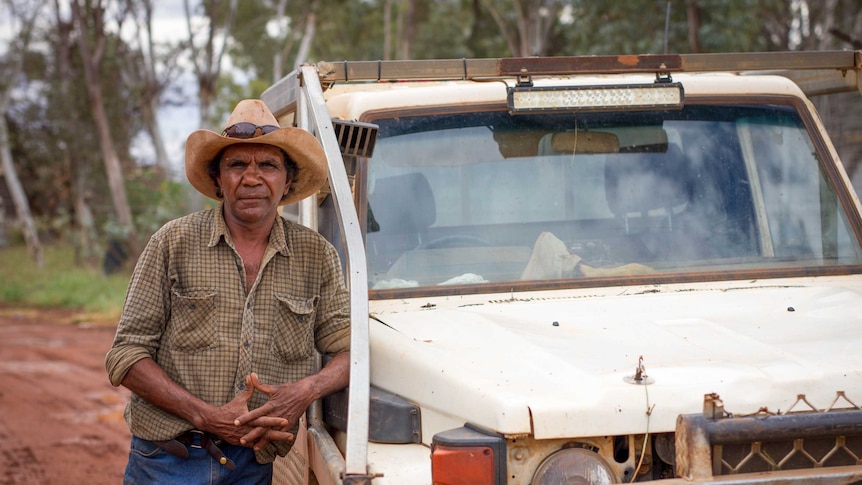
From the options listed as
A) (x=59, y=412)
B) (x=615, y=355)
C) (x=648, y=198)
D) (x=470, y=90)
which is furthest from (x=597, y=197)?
(x=59, y=412)

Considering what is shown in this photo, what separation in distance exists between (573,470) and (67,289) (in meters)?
17.5

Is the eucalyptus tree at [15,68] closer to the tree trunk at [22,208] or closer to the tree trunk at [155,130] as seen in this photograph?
the tree trunk at [22,208]

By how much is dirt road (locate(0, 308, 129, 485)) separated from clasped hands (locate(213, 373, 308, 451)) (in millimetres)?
3675

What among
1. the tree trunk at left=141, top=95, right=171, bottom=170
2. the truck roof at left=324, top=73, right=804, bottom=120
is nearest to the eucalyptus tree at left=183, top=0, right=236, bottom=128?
the tree trunk at left=141, top=95, right=171, bottom=170

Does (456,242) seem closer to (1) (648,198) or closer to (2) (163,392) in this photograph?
(1) (648,198)

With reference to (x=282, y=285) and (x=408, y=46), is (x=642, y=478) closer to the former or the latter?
(x=282, y=285)

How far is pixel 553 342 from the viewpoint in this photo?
116 inches

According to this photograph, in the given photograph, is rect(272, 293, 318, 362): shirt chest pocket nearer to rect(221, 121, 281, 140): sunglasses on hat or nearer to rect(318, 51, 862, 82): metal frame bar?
rect(221, 121, 281, 140): sunglasses on hat

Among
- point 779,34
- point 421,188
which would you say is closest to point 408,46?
point 779,34

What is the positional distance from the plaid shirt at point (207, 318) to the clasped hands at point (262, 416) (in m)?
0.09

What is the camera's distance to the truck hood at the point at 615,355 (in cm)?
255

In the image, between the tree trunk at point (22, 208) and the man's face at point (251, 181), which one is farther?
the tree trunk at point (22, 208)

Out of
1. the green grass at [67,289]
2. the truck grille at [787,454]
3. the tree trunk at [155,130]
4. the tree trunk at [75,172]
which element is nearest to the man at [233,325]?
the truck grille at [787,454]

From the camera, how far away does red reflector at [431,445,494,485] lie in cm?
252
